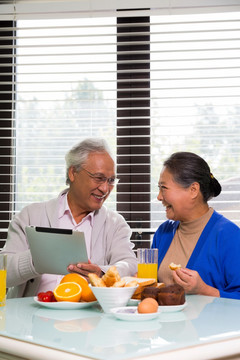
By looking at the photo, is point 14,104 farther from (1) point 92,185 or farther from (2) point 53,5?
(1) point 92,185

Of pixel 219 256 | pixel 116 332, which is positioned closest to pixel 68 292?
pixel 116 332

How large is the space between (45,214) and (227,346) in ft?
5.05

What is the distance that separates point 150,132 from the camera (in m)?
3.32

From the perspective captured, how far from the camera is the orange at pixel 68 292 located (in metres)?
1.77

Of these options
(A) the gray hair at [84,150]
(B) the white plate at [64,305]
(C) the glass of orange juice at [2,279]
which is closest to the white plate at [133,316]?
(B) the white plate at [64,305]

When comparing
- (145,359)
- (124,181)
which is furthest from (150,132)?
(145,359)

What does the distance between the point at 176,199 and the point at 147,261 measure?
0.46 m

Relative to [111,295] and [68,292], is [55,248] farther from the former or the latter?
[111,295]

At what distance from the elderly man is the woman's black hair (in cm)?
37

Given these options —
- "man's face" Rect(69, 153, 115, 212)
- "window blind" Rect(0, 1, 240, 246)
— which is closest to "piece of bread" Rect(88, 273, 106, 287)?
"man's face" Rect(69, 153, 115, 212)

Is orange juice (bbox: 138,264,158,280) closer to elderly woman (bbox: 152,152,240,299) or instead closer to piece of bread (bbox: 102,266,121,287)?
elderly woman (bbox: 152,152,240,299)

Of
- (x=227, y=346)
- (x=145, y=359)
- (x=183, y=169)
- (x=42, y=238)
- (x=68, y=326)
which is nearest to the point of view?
(x=145, y=359)

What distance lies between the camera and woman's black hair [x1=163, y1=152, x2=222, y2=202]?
2502 mm

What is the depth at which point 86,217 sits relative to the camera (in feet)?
9.04
